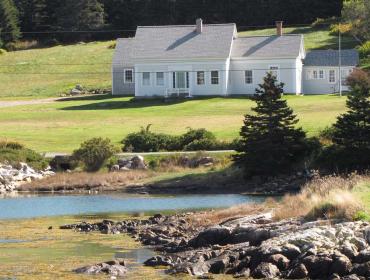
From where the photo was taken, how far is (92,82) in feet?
350

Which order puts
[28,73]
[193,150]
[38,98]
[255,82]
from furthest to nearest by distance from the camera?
[28,73] < [38,98] < [255,82] < [193,150]

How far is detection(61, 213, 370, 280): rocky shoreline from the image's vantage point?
91.0 feet

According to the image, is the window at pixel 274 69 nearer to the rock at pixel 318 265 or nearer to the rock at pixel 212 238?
the rock at pixel 212 238

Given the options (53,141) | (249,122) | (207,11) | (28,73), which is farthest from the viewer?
(207,11)

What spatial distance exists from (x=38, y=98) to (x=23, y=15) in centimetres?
4069

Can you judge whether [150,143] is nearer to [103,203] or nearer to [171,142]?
[171,142]

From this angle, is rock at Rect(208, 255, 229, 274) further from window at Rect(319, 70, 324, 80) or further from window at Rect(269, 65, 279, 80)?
window at Rect(319, 70, 324, 80)

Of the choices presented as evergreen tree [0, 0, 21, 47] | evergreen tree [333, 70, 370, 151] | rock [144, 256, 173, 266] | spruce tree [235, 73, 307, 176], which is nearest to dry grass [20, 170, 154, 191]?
spruce tree [235, 73, 307, 176]

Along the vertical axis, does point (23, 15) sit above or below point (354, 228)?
above

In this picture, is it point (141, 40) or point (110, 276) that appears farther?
point (141, 40)

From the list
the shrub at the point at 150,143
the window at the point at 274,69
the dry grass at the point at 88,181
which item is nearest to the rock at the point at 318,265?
the dry grass at the point at 88,181

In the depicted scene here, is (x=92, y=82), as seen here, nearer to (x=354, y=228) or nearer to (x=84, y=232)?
Result: (x=84, y=232)

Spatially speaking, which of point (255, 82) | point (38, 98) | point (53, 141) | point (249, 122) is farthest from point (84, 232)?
point (38, 98)

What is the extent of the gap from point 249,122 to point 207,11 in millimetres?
75250
